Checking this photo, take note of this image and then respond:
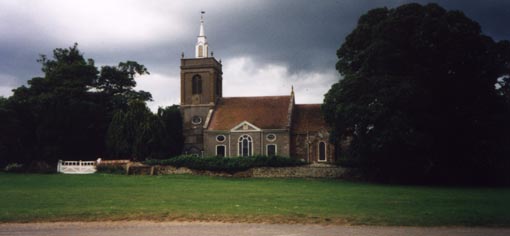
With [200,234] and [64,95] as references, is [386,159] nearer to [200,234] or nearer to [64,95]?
[200,234]

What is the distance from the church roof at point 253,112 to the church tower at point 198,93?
1.78 m

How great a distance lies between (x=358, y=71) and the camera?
37.2m

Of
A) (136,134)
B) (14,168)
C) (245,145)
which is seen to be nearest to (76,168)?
(136,134)

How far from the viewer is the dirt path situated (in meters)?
12.4

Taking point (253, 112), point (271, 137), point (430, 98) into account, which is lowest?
point (271, 137)

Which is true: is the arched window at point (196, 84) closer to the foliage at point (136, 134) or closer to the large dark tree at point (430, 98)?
the foliage at point (136, 134)

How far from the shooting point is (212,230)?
12.7 metres

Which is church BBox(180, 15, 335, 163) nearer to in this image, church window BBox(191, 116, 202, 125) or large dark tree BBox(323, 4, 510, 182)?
church window BBox(191, 116, 202, 125)

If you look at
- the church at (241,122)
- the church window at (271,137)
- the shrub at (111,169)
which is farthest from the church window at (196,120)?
the shrub at (111,169)

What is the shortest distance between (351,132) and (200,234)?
26.4 meters

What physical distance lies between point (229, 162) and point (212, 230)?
30.8 meters

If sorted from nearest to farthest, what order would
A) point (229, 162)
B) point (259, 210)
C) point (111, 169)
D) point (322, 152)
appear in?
point (259, 210)
point (229, 162)
point (111, 169)
point (322, 152)

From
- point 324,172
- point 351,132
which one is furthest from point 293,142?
point 351,132

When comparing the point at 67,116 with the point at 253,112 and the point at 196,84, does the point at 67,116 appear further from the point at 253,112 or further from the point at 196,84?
the point at 253,112
